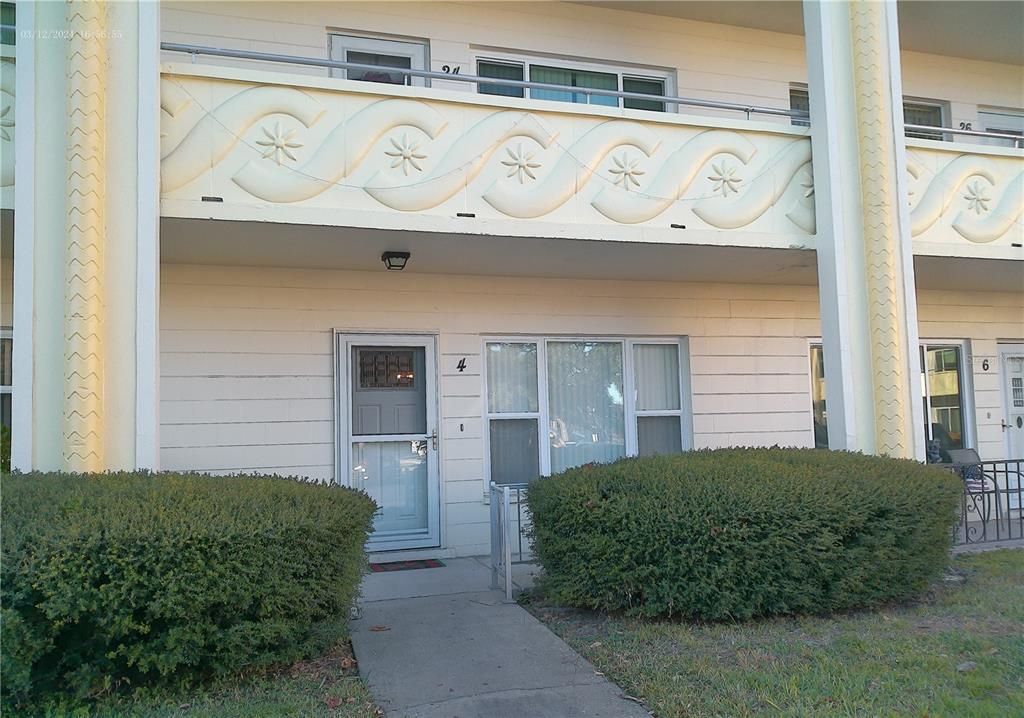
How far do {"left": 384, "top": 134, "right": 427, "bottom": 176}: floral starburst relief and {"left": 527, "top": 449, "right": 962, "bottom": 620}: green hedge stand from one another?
2922 millimetres

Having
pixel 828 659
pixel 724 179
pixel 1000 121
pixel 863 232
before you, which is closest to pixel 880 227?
pixel 863 232

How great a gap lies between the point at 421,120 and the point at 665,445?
16.3 ft

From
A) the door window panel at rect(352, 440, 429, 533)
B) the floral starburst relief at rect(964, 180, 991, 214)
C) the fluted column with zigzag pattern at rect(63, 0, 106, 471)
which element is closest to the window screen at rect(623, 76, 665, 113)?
the floral starburst relief at rect(964, 180, 991, 214)

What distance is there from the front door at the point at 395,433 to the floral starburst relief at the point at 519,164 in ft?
7.81

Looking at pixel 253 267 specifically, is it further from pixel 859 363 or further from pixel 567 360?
pixel 859 363

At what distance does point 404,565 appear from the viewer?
826cm

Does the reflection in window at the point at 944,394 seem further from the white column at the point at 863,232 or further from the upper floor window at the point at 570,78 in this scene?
the upper floor window at the point at 570,78

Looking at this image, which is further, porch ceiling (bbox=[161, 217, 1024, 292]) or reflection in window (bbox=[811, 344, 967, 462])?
reflection in window (bbox=[811, 344, 967, 462])

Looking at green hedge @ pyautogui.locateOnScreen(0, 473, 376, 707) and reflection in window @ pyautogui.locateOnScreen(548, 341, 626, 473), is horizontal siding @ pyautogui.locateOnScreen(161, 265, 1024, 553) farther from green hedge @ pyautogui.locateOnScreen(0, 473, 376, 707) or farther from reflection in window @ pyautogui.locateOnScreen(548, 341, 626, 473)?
green hedge @ pyautogui.locateOnScreen(0, 473, 376, 707)

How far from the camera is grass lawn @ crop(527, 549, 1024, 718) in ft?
13.9

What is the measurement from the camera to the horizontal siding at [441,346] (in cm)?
796

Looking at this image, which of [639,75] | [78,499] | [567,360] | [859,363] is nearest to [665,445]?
[567,360]

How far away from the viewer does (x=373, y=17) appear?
868cm

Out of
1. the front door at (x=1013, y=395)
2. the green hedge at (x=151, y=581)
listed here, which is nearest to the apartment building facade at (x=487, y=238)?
the front door at (x=1013, y=395)
